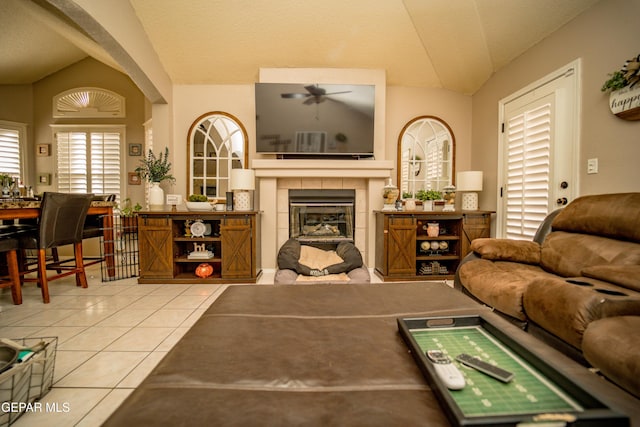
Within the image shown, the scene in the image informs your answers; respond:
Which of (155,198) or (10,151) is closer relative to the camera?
(155,198)

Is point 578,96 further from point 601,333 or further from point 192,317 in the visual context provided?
point 192,317

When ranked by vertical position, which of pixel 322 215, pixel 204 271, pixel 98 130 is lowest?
pixel 204 271

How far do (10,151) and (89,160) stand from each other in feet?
3.92

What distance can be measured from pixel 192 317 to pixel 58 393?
0.92 metres

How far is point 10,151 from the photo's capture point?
4617mm

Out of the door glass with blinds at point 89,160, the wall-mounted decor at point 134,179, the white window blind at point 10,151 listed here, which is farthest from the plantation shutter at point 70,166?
the wall-mounted decor at point 134,179

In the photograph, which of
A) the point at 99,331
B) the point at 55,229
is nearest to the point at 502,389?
the point at 99,331

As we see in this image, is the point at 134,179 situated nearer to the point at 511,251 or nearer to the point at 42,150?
the point at 42,150

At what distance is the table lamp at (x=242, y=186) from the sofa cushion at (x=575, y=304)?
9.11ft

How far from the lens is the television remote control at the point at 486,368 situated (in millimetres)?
632

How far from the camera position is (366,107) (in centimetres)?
347

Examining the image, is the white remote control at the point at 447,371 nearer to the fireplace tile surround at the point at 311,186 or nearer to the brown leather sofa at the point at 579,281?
the brown leather sofa at the point at 579,281

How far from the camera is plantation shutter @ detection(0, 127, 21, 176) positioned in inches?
180

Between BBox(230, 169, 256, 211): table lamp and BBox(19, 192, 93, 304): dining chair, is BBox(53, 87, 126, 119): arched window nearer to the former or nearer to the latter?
BBox(19, 192, 93, 304): dining chair
